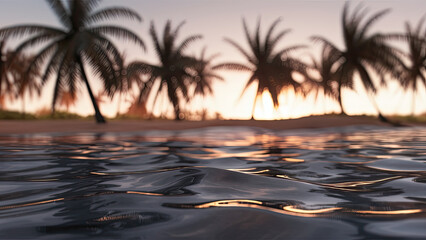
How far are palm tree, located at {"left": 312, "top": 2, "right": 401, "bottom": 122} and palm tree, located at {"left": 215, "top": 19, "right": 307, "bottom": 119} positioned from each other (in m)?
2.02

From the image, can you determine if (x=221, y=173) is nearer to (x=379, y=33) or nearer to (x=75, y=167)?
(x=75, y=167)

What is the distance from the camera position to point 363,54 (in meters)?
19.3

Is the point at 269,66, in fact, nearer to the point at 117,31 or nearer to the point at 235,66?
the point at 235,66

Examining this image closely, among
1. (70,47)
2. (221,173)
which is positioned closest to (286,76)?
(70,47)

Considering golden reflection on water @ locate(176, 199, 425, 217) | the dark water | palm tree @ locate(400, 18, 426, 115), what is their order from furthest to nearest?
palm tree @ locate(400, 18, 426, 115), golden reflection on water @ locate(176, 199, 425, 217), the dark water

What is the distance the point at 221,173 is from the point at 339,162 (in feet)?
5.36

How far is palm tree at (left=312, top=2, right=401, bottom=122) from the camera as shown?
18.7 meters

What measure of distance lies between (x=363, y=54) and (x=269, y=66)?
4819 mm

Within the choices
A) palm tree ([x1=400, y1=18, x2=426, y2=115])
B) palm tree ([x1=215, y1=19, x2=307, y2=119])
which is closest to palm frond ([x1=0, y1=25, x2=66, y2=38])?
palm tree ([x1=215, y1=19, x2=307, y2=119])

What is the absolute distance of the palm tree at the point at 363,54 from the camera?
18703 mm

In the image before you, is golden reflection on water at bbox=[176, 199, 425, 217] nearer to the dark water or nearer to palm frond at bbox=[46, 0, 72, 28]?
the dark water

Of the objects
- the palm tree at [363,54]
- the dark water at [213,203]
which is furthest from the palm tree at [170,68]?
the dark water at [213,203]

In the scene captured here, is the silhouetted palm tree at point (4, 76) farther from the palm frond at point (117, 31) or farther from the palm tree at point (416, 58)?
the palm tree at point (416, 58)

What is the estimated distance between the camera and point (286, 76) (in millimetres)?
19859
